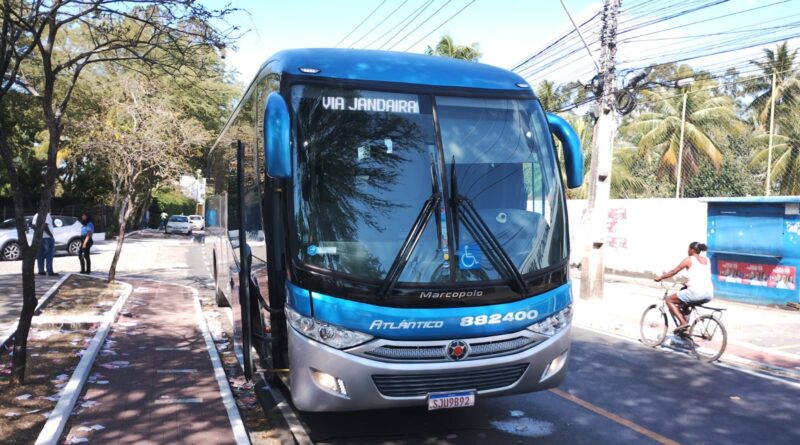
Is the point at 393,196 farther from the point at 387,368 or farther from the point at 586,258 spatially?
the point at 586,258

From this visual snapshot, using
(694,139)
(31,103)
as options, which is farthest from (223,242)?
(694,139)

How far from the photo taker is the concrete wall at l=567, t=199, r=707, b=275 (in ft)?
57.5

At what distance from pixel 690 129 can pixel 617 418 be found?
94.3 ft

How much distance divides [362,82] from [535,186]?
1.71 meters

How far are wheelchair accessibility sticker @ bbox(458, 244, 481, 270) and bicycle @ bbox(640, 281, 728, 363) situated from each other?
214 inches

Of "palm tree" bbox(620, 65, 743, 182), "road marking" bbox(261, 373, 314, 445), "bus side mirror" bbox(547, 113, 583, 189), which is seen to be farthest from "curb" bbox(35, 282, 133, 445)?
"palm tree" bbox(620, 65, 743, 182)

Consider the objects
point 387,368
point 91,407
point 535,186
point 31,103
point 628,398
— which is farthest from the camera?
point 31,103

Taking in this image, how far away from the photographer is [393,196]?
4.90 meters

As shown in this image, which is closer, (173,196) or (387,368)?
(387,368)

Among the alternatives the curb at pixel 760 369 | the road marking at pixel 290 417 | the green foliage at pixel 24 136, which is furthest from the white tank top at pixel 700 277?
the green foliage at pixel 24 136

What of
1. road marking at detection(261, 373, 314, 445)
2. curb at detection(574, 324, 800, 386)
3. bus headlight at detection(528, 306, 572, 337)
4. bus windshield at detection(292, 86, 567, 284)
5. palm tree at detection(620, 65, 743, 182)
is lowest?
curb at detection(574, 324, 800, 386)

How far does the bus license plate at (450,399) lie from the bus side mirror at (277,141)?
78.5 inches

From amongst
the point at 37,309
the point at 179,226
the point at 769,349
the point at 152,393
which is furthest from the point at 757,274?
the point at 179,226

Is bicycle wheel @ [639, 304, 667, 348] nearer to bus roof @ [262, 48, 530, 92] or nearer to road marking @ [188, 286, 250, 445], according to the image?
bus roof @ [262, 48, 530, 92]
